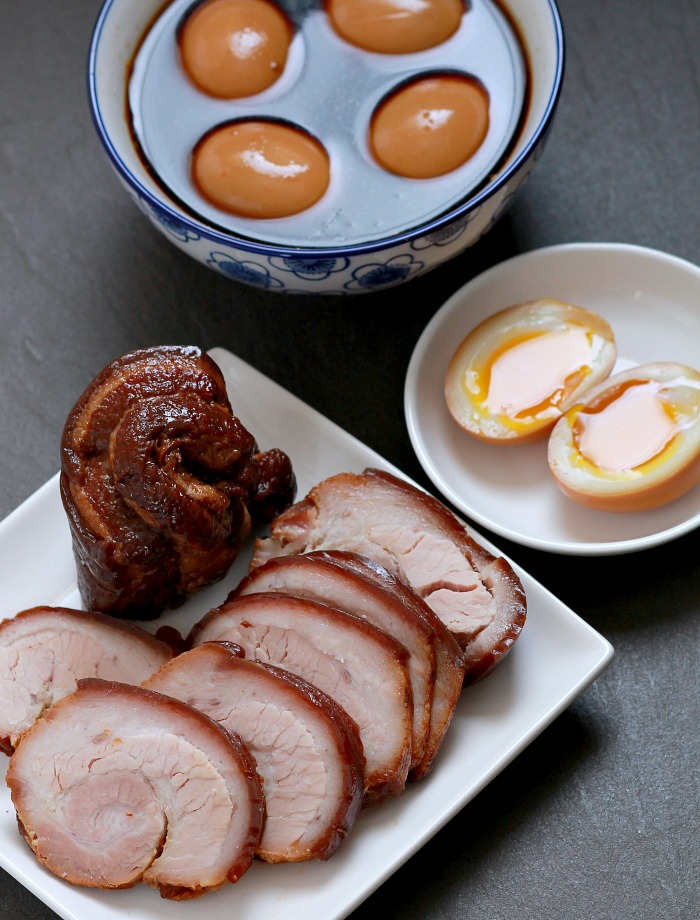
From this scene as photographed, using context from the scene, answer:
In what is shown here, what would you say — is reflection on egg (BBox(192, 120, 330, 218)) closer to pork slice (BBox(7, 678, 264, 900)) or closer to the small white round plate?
the small white round plate

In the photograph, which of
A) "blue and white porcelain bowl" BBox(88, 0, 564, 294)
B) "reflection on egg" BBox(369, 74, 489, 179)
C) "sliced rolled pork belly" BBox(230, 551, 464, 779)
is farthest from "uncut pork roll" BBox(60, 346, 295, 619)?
"reflection on egg" BBox(369, 74, 489, 179)

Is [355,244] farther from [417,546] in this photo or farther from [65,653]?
[65,653]

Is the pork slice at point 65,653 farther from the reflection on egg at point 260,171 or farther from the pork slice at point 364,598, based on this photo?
the reflection on egg at point 260,171

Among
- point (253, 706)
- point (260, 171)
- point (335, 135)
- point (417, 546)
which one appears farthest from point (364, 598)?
point (335, 135)

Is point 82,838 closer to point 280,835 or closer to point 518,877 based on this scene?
point 280,835

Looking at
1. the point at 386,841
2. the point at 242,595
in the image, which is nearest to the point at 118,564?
the point at 242,595

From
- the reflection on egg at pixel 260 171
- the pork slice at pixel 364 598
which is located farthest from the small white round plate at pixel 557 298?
the reflection on egg at pixel 260 171
